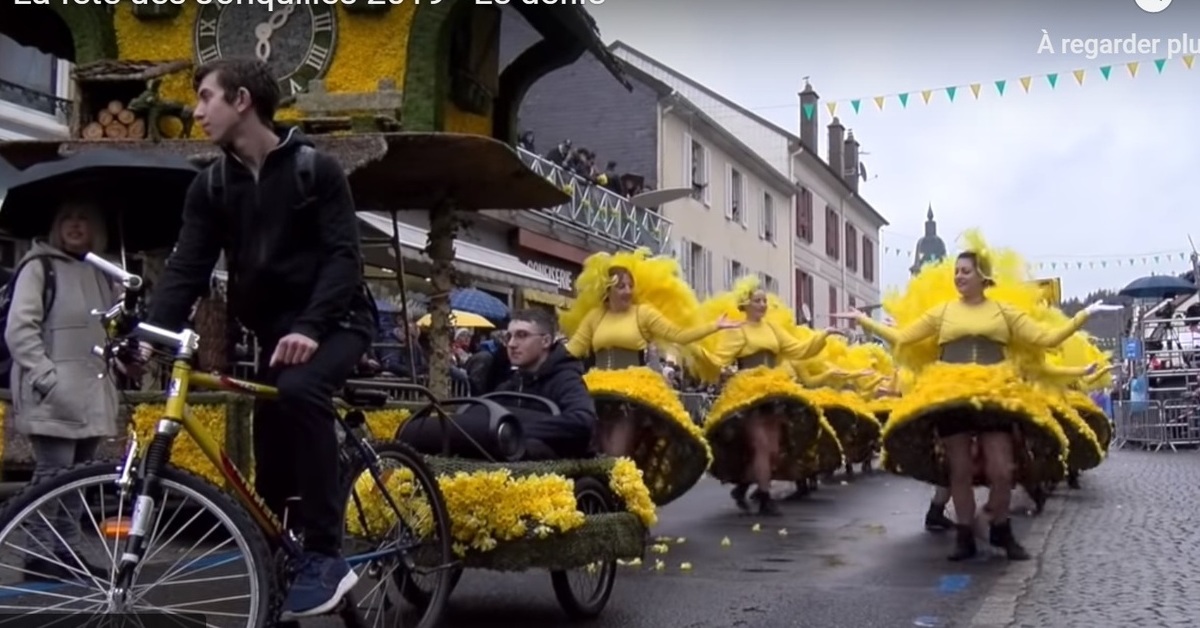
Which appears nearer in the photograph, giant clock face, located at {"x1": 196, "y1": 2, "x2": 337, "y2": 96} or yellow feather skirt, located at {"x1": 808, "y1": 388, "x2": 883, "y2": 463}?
giant clock face, located at {"x1": 196, "y1": 2, "x2": 337, "y2": 96}

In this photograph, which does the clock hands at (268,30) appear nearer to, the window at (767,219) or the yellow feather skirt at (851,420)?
the yellow feather skirt at (851,420)

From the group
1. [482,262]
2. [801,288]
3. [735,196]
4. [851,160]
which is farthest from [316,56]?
→ [851,160]

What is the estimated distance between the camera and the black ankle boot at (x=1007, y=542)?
8.84 meters

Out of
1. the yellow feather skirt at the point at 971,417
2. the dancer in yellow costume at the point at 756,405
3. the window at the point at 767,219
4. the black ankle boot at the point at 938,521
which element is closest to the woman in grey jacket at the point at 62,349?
the yellow feather skirt at the point at 971,417

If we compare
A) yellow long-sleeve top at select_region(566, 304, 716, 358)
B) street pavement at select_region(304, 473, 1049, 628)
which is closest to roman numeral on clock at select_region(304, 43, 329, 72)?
yellow long-sleeve top at select_region(566, 304, 716, 358)

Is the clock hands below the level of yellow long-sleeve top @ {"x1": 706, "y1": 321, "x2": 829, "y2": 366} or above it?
above

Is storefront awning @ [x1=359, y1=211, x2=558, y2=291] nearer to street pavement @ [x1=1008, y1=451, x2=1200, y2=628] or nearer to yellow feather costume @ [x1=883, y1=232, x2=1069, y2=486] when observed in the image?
street pavement @ [x1=1008, y1=451, x2=1200, y2=628]

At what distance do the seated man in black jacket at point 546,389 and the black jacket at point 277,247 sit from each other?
1.93m

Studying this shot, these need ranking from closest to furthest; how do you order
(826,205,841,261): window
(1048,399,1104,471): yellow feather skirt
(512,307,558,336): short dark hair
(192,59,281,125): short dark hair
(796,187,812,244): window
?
(192,59,281,125): short dark hair → (512,307,558,336): short dark hair → (1048,399,1104,471): yellow feather skirt → (796,187,812,244): window → (826,205,841,261): window

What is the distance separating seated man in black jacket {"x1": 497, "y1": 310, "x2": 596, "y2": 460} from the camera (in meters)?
6.75

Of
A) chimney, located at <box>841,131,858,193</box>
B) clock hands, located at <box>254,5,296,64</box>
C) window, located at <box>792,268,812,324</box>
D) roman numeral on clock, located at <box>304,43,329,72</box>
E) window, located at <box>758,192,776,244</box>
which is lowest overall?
roman numeral on clock, located at <box>304,43,329,72</box>

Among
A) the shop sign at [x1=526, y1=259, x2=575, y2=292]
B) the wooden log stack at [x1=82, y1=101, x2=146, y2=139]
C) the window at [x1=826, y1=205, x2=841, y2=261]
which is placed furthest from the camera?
the window at [x1=826, y1=205, x2=841, y2=261]

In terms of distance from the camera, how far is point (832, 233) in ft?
178

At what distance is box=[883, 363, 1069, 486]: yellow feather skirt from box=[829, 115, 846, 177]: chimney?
5015cm
